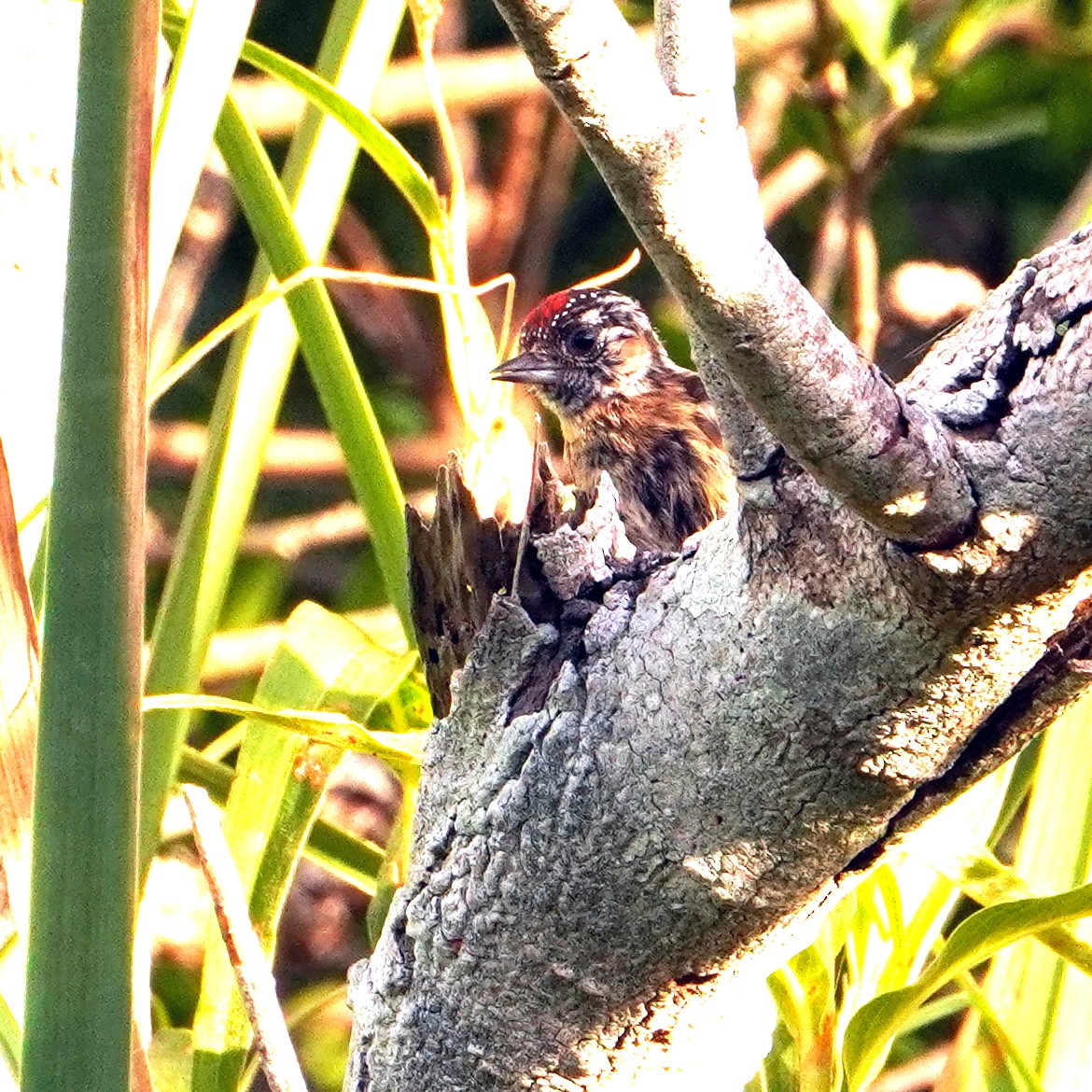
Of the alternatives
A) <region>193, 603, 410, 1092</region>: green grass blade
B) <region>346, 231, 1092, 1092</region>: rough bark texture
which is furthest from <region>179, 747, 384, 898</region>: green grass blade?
<region>346, 231, 1092, 1092</region>: rough bark texture

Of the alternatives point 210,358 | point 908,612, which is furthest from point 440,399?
point 908,612

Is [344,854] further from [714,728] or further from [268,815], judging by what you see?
[714,728]

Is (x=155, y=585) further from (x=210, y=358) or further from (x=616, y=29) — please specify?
(x=616, y=29)

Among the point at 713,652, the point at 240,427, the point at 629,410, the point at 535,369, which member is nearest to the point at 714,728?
the point at 713,652

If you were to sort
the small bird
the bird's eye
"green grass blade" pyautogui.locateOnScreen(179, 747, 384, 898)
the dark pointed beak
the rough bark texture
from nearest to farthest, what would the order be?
the rough bark texture, "green grass blade" pyautogui.locateOnScreen(179, 747, 384, 898), the small bird, the dark pointed beak, the bird's eye

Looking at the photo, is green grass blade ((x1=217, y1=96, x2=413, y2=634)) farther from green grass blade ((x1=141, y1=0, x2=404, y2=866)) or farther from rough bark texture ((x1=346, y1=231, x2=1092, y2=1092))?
rough bark texture ((x1=346, y1=231, x2=1092, y2=1092))

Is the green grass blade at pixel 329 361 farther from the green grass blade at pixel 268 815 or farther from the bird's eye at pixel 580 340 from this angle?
the bird's eye at pixel 580 340
